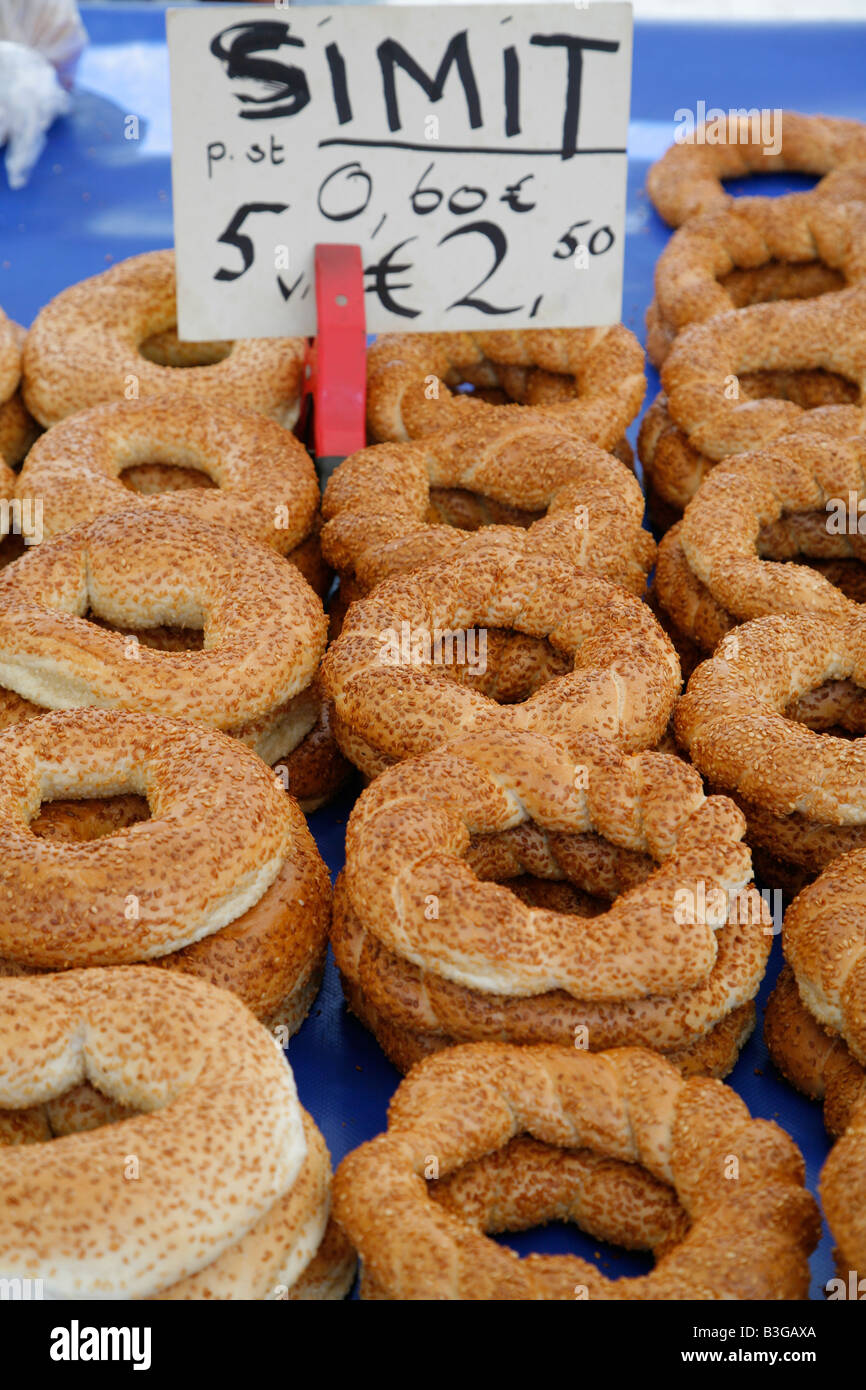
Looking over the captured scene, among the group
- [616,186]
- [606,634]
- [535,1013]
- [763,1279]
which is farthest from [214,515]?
[763,1279]

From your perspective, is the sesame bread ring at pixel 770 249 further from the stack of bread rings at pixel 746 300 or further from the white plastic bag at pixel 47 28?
the white plastic bag at pixel 47 28

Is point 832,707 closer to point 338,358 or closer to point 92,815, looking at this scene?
point 338,358

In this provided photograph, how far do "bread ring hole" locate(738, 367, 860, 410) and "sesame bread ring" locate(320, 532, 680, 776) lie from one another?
1.14 m

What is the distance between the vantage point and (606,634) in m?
2.80

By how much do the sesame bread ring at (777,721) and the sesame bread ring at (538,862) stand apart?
149mm

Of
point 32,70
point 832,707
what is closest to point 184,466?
point 832,707

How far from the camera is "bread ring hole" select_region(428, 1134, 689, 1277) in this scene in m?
2.16

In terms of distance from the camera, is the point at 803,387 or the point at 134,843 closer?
the point at 134,843

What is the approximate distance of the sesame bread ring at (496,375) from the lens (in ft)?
11.4

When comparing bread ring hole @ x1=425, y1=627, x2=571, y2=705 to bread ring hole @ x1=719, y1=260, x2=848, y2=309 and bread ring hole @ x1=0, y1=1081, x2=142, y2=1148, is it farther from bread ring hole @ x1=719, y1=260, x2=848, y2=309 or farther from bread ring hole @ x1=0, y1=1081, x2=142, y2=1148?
bread ring hole @ x1=719, y1=260, x2=848, y2=309

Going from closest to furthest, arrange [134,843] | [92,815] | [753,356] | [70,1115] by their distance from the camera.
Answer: [70,1115] < [134,843] < [92,815] < [753,356]

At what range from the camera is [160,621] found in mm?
2980

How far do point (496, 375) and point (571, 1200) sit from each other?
2309mm

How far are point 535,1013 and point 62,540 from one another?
1.43 meters
